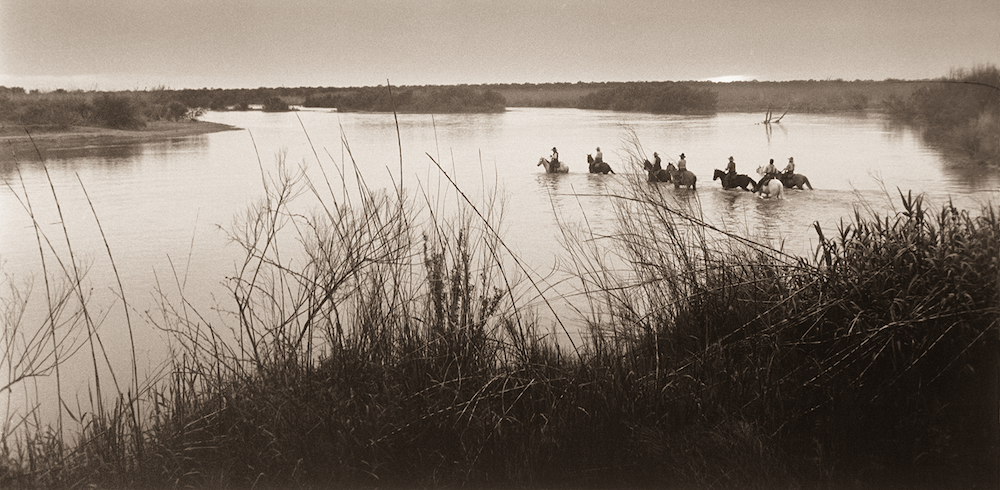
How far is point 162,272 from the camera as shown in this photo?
2.40 meters

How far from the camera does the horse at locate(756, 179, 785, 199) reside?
250 centimetres

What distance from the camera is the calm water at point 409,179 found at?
7.75 ft

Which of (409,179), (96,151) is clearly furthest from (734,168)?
(96,151)

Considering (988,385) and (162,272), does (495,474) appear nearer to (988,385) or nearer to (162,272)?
(162,272)

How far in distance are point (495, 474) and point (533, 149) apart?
118 centimetres

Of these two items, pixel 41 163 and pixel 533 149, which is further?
pixel 533 149

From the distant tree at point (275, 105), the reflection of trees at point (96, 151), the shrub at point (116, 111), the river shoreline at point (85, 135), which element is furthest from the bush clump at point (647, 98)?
the shrub at point (116, 111)

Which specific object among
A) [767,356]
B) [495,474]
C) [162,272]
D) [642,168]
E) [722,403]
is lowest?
[495,474]

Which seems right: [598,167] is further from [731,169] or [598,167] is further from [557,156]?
[731,169]

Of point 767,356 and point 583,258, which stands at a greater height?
point 583,258

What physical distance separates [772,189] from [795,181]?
0.08 metres

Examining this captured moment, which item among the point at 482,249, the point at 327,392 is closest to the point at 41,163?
the point at 327,392

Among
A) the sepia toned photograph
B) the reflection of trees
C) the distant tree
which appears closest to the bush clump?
the sepia toned photograph

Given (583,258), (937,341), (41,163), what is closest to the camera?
(937,341)
